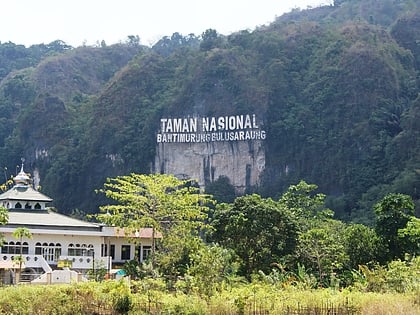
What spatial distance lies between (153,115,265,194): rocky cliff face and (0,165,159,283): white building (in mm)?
34789

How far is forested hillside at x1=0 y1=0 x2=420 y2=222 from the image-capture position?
69250 millimetres

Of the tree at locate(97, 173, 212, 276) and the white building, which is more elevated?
the tree at locate(97, 173, 212, 276)

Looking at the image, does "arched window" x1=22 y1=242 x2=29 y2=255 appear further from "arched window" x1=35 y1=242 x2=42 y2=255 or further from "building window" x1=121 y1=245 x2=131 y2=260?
"building window" x1=121 y1=245 x2=131 y2=260

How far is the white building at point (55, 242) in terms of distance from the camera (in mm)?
34281

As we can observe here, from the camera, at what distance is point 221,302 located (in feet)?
53.3

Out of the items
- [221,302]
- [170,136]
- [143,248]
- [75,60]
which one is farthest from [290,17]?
[221,302]

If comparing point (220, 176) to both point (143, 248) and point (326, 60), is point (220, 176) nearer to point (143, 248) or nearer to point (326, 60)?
point (326, 60)

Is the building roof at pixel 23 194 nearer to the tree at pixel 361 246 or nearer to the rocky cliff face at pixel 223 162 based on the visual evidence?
the tree at pixel 361 246

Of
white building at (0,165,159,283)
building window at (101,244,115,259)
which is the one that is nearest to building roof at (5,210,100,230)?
white building at (0,165,159,283)

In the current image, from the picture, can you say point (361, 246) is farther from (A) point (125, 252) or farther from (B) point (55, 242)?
(B) point (55, 242)

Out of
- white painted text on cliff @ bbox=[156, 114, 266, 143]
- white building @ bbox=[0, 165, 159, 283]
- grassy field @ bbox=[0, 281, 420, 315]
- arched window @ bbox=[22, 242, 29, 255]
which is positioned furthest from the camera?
white painted text on cliff @ bbox=[156, 114, 266, 143]

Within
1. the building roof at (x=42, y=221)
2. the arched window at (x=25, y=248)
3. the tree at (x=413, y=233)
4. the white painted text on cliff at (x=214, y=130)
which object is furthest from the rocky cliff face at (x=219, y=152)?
the tree at (x=413, y=233)

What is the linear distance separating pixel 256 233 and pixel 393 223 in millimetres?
5458

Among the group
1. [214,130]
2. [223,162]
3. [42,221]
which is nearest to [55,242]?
[42,221]
